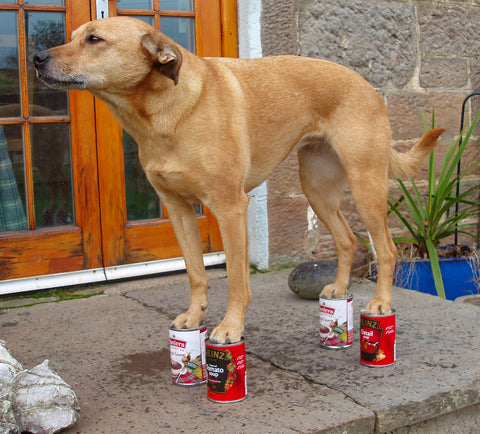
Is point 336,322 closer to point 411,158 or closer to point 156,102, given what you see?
point 411,158

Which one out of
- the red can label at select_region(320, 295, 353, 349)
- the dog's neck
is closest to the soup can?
the red can label at select_region(320, 295, 353, 349)

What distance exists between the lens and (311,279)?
325cm

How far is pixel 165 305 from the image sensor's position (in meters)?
3.24

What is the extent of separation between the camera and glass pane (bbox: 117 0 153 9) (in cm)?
357

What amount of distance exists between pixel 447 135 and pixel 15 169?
329 cm

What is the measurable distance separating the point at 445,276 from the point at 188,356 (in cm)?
246

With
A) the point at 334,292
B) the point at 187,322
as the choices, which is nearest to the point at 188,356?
the point at 187,322

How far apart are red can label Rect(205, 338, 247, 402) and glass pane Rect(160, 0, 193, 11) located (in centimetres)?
252

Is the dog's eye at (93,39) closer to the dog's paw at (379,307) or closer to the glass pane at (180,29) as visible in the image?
the dog's paw at (379,307)

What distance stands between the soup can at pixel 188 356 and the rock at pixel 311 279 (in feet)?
3.94

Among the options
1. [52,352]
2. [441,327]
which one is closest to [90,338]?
[52,352]

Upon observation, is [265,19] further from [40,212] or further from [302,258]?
[40,212]

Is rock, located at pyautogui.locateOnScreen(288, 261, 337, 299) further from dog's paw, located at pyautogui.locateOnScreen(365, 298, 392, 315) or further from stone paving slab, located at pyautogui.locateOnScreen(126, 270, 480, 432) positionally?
dog's paw, located at pyautogui.locateOnScreen(365, 298, 392, 315)

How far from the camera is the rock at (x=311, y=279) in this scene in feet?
10.6
